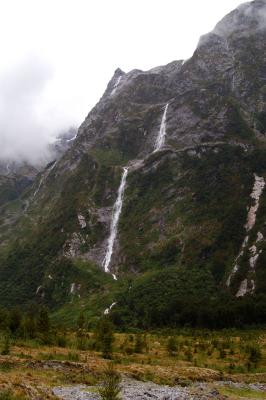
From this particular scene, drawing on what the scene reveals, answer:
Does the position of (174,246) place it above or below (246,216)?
below

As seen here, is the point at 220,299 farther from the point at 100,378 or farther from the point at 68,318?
the point at 100,378

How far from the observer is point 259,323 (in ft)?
366

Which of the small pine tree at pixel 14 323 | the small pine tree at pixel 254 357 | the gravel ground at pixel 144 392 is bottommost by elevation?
the gravel ground at pixel 144 392

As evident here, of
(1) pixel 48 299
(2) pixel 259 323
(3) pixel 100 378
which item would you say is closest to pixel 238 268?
(2) pixel 259 323

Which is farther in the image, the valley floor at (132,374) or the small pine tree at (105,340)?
the small pine tree at (105,340)

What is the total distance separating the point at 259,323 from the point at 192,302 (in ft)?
83.8

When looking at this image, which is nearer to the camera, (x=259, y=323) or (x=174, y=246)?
(x=259, y=323)

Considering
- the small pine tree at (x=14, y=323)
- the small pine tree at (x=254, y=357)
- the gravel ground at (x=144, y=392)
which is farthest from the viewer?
the small pine tree at (x=14, y=323)

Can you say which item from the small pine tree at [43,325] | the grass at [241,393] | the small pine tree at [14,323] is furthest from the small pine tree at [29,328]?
the grass at [241,393]

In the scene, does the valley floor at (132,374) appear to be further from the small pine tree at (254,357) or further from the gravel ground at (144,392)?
the small pine tree at (254,357)

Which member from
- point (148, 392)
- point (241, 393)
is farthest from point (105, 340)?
point (148, 392)

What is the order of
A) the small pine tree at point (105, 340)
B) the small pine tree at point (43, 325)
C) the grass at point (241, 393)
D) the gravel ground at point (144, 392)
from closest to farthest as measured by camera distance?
1. the gravel ground at point (144, 392)
2. the grass at point (241, 393)
3. the small pine tree at point (105, 340)
4. the small pine tree at point (43, 325)

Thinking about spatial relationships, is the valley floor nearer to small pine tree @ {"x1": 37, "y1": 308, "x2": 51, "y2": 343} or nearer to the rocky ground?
the rocky ground

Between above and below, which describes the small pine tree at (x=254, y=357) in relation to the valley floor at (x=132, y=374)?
above
